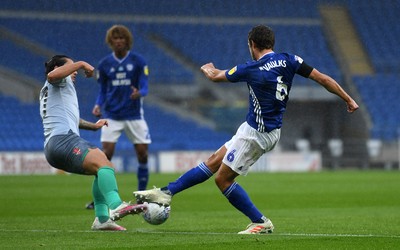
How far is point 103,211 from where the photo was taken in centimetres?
905

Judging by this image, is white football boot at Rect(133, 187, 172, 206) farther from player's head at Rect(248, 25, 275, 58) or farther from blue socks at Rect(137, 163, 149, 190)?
blue socks at Rect(137, 163, 149, 190)

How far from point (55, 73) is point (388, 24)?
34.7m

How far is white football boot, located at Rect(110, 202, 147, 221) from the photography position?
8188 mm

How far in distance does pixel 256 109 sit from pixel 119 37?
4.93 m

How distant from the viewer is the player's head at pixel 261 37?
28.1 feet

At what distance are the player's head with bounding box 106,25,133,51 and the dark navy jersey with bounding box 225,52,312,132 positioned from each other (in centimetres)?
472

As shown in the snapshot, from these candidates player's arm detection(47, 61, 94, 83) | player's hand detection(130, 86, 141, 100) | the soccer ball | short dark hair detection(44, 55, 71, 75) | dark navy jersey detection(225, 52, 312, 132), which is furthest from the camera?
player's hand detection(130, 86, 141, 100)

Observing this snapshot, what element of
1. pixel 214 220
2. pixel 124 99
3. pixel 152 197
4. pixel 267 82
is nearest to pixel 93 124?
pixel 152 197

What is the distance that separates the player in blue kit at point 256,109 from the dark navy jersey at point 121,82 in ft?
16.0

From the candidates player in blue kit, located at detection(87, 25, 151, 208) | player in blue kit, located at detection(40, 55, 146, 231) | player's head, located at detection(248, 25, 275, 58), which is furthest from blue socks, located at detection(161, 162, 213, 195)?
player in blue kit, located at detection(87, 25, 151, 208)

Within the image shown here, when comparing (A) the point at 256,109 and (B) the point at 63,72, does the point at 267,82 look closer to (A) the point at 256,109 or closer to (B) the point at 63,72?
(A) the point at 256,109

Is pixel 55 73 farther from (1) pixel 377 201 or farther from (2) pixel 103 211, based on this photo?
(1) pixel 377 201

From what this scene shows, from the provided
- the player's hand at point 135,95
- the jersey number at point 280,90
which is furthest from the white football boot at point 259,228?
the player's hand at point 135,95

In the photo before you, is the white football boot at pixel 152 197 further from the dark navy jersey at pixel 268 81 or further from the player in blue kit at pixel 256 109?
the dark navy jersey at pixel 268 81
